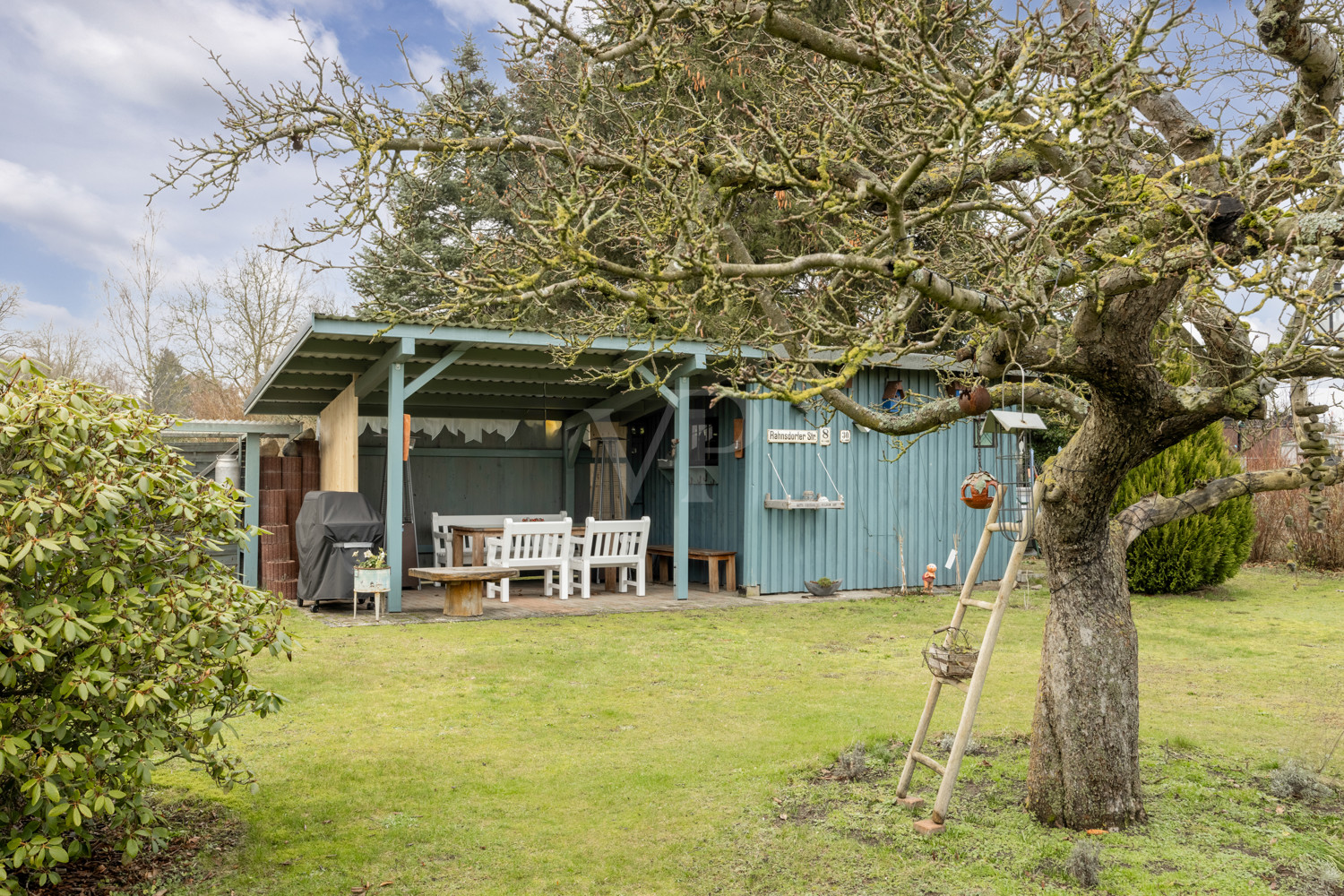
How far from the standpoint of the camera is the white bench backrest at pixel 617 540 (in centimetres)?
1038

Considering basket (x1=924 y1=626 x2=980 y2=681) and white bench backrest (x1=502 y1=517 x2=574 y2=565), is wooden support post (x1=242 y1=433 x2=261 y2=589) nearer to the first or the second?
white bench backrest (x1=502 y1=517 x2=574 y2=565)

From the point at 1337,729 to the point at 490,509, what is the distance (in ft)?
36.1

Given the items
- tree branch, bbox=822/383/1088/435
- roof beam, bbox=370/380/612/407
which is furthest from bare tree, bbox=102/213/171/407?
tree branch, bbox=822/383/1088/435

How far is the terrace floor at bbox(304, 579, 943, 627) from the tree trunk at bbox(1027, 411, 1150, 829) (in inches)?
239

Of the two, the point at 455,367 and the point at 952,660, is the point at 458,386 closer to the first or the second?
the point at 455,367

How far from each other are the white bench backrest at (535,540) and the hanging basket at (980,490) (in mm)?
6454


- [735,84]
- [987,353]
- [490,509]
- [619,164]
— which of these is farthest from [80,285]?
[987,353]

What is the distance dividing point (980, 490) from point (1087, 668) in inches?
32.2

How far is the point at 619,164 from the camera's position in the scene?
4.17 meters

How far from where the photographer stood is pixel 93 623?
107 inches

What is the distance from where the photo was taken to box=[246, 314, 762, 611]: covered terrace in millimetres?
9039

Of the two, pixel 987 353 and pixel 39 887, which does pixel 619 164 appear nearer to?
pixel 987 353

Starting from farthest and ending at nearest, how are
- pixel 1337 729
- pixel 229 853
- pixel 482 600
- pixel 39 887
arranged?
1. pixel 482 600
2. pixel 1337 729
3. pixel 229 853
4. pixel 39 887

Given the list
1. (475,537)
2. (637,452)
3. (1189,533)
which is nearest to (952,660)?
(475,537)
